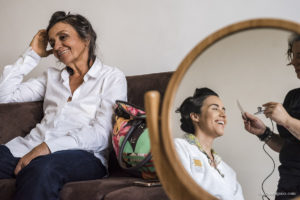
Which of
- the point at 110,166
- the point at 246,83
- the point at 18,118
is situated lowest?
the point at 110,166

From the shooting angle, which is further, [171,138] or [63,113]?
[63,113]

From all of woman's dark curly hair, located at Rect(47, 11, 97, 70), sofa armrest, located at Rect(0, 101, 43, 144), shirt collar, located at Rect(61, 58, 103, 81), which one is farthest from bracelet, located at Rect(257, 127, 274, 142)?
sofa armrest, located at Rect(0, 101, 43, 144)

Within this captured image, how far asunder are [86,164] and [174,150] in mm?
585

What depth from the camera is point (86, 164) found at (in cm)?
122

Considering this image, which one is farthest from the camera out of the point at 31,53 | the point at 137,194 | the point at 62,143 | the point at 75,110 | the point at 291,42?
the point at 31,53

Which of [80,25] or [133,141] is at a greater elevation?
[80,25]

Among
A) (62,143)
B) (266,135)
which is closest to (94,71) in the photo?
(62,143)

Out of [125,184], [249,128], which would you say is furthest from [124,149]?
[249,128]

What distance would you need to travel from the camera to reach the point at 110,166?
4.88ft

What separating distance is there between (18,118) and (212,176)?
1.14 metres

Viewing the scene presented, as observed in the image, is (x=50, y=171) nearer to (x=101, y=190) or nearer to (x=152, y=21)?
(x=101, y=190)

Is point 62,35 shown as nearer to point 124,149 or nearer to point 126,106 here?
point 126,106

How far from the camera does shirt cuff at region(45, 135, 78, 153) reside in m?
1.25

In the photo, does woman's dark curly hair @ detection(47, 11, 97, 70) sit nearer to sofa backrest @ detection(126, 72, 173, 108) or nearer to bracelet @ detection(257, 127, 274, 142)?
sofa backrest @ detection(126, 72, 173, 108)
